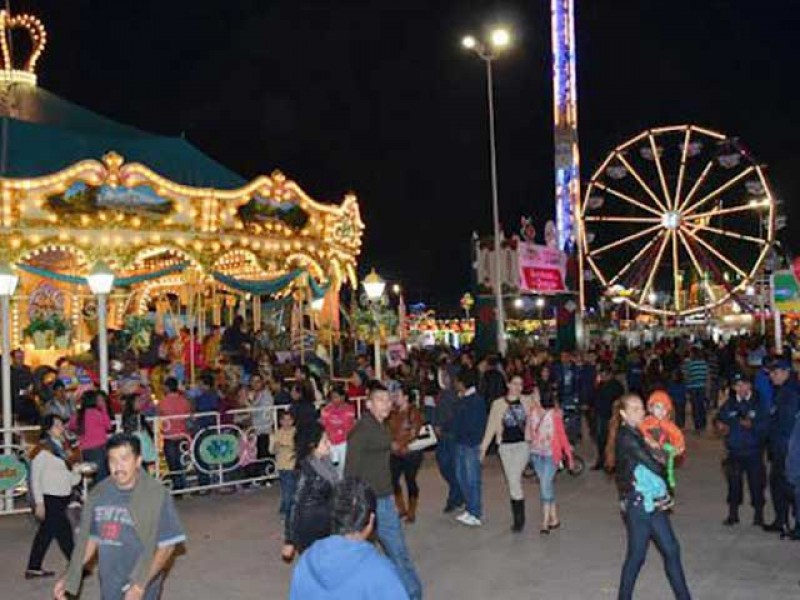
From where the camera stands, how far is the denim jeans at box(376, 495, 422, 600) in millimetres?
6391

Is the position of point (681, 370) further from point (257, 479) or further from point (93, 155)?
point (93, 155)

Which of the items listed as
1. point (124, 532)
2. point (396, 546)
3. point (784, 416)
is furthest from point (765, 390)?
point (124, 532)

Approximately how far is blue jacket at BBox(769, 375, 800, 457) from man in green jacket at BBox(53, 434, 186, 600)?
18.5 ft

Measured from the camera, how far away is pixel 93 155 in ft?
63.2

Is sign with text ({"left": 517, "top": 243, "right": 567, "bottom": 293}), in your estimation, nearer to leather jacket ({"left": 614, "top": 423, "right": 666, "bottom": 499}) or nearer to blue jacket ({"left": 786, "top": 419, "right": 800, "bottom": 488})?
blue jacket ({"left": 786, "top": 419, "right": 800, "bottom": 488})

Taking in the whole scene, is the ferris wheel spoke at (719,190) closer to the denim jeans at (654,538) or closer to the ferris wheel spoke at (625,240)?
the ferris wheel spoke at (625,240)

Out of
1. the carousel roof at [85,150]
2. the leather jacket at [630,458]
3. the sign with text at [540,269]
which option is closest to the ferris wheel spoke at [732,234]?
the sign with text at [540,269]

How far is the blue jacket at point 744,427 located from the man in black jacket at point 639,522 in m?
2.93

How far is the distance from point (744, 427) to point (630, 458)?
123 inches

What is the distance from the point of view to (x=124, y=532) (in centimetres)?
447

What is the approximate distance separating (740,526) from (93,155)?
1430 centimetres

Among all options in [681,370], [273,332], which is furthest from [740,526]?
[273,332]

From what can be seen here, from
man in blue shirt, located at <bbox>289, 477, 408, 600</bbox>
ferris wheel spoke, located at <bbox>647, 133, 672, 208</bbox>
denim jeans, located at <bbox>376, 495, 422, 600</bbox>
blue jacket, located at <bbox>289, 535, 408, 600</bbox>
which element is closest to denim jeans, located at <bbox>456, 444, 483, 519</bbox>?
denim jeans, located at <bbox>376, 495, 422, 600</bbox>

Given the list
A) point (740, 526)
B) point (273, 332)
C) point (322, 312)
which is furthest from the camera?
point (322, 312)
